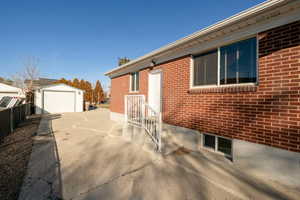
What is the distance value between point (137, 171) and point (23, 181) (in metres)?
2.16

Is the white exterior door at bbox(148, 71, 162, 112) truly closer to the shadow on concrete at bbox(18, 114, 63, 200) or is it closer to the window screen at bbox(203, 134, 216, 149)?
the window screen at bbox(203, 134, 216, 149)

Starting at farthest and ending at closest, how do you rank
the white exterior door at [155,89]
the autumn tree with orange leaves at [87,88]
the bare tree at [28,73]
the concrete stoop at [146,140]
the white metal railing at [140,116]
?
the autumn tree with orange leaves at [87,88]
the bare tree at [28,73]
the white exterior door at [155,89]
the white metal railing at [140,116]
the concrete stoop at [146,140]

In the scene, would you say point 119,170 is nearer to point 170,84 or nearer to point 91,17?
point 170,84

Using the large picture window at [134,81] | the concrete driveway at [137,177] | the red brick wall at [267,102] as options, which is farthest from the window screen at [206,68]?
the large picture window at [134,81]

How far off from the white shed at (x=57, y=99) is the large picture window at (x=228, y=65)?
15285 millimetres

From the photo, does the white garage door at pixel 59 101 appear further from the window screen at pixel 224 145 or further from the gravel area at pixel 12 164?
the window screen at pixel 224 145

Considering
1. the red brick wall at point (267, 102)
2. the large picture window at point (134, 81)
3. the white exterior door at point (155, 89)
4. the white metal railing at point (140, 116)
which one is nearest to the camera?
Answer: the red brick wall at point (267, 102)

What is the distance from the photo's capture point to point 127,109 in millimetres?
5488

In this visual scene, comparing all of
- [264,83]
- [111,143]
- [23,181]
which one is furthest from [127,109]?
[264,83]

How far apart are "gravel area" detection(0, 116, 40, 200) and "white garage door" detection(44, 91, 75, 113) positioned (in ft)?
34.8

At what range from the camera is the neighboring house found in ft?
8.43

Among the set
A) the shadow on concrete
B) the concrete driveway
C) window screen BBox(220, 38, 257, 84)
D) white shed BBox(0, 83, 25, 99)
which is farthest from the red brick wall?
white shed BBox(0, 83, 25, 99)

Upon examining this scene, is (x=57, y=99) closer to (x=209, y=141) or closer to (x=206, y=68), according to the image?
(x=206, y=68)

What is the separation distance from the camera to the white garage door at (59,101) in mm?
14125
